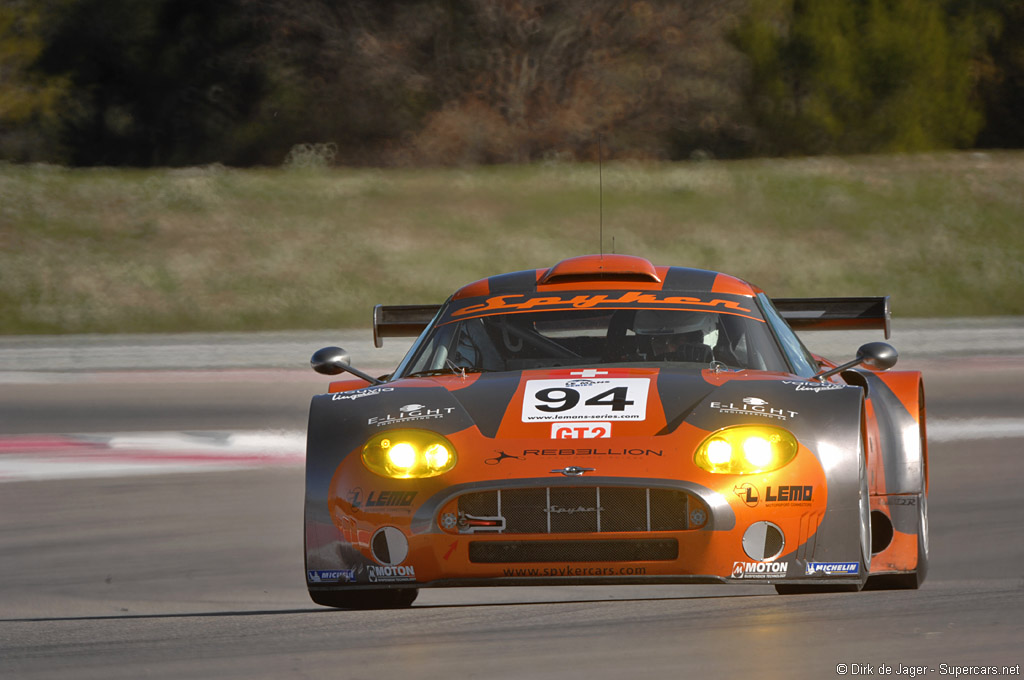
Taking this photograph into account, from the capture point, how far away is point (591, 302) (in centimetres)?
644

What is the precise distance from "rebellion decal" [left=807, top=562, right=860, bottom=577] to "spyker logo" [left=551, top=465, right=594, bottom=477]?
2.49 ft

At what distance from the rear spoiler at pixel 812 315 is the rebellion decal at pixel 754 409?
281cm

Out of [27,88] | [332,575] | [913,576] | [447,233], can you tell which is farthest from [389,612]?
[27,88]

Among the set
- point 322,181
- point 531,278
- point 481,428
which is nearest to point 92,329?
point 322,181

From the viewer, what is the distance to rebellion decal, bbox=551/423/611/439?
16.4 feet

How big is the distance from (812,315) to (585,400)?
3.19 metres

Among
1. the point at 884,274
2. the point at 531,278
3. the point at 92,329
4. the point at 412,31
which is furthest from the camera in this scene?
the point at 412,31

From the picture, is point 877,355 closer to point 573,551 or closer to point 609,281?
point 609,281

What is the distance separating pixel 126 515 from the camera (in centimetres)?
842

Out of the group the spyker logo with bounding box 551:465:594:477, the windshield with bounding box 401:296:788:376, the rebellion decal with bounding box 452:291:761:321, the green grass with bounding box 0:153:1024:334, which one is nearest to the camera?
the spyker logo with bounding box 551:465:594:477

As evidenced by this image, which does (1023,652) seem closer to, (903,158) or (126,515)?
(126,515)

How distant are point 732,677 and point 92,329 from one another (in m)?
20.0

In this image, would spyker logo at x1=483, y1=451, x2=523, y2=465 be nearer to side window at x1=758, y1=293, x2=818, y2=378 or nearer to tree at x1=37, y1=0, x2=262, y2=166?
side window at x1=758, y1=293, x2=818, y2=378

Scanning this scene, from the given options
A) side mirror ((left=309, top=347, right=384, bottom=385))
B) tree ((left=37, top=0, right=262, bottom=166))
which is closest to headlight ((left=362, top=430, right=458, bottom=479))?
side mirror ((left=309, top=347, right=384, bottom=385))
